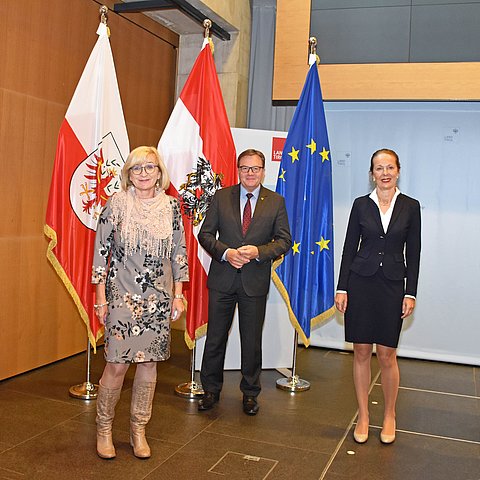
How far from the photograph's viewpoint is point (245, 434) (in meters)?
3.53

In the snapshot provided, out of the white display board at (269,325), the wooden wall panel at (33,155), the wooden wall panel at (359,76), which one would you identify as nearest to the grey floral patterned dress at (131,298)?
the wooden wall panel at (33,155)

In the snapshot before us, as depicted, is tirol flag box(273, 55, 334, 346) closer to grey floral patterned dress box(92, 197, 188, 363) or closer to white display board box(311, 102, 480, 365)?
white display board box(311, 102, 480, 365)

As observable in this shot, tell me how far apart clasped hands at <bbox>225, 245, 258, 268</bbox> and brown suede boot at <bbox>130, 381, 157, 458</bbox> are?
0.92 meters

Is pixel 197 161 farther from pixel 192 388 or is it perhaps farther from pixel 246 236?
pixel 192 388

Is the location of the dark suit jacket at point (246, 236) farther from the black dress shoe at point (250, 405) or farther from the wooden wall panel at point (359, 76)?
the wooden wall panel at point (359, 76)

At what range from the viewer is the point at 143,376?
3.10 metres

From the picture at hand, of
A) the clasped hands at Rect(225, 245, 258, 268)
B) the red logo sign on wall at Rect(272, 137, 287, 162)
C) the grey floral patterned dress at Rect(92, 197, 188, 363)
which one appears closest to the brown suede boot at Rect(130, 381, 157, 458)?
the grey floral patterned dress at Rect(92, 197, 188, 363)

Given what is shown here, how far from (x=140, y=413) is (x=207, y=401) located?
2.73 ft

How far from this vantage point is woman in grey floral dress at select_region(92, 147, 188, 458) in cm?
301

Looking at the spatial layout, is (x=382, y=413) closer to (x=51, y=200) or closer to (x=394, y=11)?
(x=51, y=200)

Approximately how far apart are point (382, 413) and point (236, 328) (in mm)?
1346

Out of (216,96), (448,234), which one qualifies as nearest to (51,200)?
(216,96)

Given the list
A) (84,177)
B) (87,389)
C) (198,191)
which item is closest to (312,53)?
(198,191)

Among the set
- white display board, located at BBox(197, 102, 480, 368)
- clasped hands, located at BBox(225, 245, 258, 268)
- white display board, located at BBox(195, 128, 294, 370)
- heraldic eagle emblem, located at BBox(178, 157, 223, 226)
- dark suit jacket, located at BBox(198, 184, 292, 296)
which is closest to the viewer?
clasped hands, located at BBox(225, 245, 258, 268)
